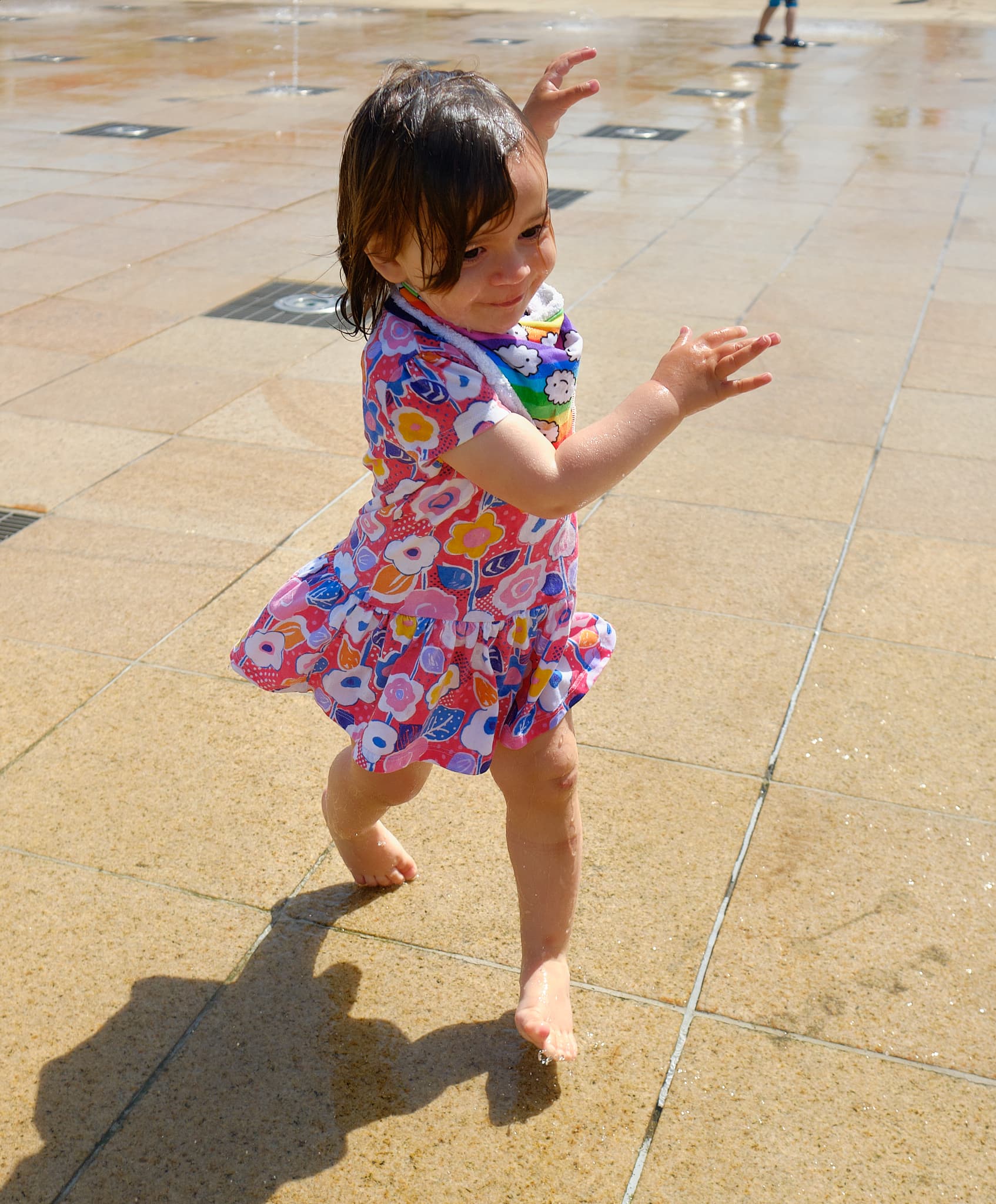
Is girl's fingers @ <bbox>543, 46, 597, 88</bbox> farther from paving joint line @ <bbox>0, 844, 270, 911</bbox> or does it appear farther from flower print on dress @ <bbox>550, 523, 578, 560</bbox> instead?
paving joint line @ <bbox>0, 844, 270, 911</bbox>

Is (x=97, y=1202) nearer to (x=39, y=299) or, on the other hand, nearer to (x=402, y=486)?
(x=402, y=486)

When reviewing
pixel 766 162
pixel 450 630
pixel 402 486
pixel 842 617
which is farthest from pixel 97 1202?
pixel 766 162

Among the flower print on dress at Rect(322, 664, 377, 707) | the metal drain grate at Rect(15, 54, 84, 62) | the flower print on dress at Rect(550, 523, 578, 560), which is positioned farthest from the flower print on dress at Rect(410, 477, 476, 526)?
the metal drain grate at Rect(15, 54, 84, 62)

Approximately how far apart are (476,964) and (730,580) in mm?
1862

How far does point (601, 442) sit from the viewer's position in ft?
6.68

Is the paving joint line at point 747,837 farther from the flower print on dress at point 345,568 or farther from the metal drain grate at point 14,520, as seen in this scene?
the metal drain grate at point 14,520

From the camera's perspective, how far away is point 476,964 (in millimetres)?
2639

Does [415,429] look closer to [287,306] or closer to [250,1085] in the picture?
[250,1085]

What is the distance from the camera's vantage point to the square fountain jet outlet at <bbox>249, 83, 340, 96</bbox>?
1408 cm

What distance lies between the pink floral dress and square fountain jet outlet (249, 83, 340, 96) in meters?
12.9

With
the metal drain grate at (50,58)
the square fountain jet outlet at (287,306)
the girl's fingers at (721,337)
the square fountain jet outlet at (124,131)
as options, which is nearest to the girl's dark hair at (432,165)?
the girl's fingers at (721,337)

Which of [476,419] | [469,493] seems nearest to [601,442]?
[476,419]

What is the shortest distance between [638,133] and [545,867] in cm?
1079

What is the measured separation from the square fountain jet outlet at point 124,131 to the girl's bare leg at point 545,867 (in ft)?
35.4
